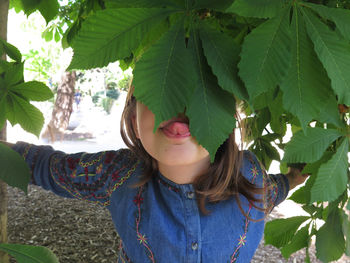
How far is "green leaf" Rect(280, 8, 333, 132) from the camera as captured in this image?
41cm

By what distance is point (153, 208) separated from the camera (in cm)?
88

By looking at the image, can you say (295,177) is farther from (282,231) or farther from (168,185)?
(168,185)

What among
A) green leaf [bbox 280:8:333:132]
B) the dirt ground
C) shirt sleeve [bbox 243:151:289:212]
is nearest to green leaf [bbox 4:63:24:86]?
green leaf [bbox 280:8:333:132]

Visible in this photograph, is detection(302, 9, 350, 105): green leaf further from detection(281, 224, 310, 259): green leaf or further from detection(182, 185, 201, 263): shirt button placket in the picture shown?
detection(281, 224, 310, 259): green leaf

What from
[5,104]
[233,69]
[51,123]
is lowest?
[51,123]

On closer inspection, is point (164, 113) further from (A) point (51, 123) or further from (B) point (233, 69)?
(A) point (51, 123)

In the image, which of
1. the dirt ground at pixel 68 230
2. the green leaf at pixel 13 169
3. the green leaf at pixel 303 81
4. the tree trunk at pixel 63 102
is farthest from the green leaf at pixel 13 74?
the tree trunk at pixel 63 102

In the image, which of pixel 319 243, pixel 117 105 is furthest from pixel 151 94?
pixel 117 105

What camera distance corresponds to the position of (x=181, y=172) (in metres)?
0.86

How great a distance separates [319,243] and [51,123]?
12.4 feet

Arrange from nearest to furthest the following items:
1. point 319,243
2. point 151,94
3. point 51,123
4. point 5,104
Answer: point 151,94, point 5,104, point 319,243, point 51,123

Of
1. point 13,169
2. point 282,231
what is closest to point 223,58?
point 13,169

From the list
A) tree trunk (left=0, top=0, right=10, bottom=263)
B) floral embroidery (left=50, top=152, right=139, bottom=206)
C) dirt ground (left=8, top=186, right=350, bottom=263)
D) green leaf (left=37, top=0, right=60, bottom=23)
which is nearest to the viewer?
green leaf (left=37, top=0, right=60, bottom=23)

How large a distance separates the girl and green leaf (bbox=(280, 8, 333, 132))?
434mm
